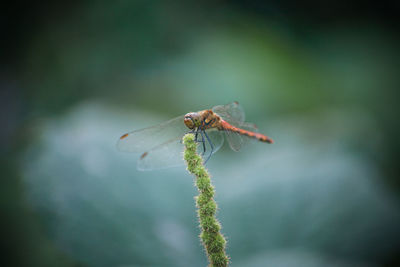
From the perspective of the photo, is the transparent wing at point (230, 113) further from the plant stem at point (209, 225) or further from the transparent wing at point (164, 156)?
the plant stem at point (209, 225)

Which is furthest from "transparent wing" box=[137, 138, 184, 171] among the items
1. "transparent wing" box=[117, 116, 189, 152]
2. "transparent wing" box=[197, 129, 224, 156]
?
"transparent wing" box=[197, 129, 224, 156]

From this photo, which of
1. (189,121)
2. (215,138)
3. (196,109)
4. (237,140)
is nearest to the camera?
(189,121)

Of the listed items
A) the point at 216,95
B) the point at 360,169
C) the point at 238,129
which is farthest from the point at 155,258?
the point at 216,95

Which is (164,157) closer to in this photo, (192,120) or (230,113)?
(192,120)

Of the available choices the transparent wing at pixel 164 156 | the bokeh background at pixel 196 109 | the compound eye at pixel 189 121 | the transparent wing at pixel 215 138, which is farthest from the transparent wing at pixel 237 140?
the bokeh background at pixel 196 109

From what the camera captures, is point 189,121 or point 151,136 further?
point 151,136

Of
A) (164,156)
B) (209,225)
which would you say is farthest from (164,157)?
(209,225)

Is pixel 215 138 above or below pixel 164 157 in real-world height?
above
